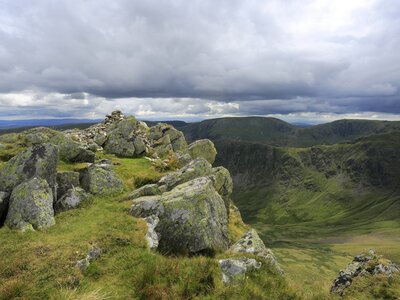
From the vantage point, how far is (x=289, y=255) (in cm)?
18862

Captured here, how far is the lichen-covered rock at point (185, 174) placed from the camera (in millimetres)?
31091

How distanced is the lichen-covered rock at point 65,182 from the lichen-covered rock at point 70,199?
1.17m

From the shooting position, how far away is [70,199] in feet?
80.9

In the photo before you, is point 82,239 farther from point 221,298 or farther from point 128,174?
point 128,174

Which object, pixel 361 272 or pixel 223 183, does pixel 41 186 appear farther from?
pixel 361 272

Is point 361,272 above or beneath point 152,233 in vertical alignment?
beneath

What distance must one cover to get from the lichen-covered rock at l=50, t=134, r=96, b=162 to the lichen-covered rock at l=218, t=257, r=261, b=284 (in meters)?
23.4

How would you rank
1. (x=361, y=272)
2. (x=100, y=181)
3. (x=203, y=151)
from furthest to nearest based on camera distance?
(x=203, y=151)
(x=100, y=181)
(x=361, y=272)

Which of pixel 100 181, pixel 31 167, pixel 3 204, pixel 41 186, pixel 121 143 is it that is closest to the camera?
pixel 3 204

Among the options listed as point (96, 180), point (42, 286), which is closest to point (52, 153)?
point (96, 180)

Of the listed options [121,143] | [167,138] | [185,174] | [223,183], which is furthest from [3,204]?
[167,138]

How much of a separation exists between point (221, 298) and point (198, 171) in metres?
21.8

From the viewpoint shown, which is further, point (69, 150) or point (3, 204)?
point (69, 150)

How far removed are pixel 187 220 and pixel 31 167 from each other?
13110 millimetres
